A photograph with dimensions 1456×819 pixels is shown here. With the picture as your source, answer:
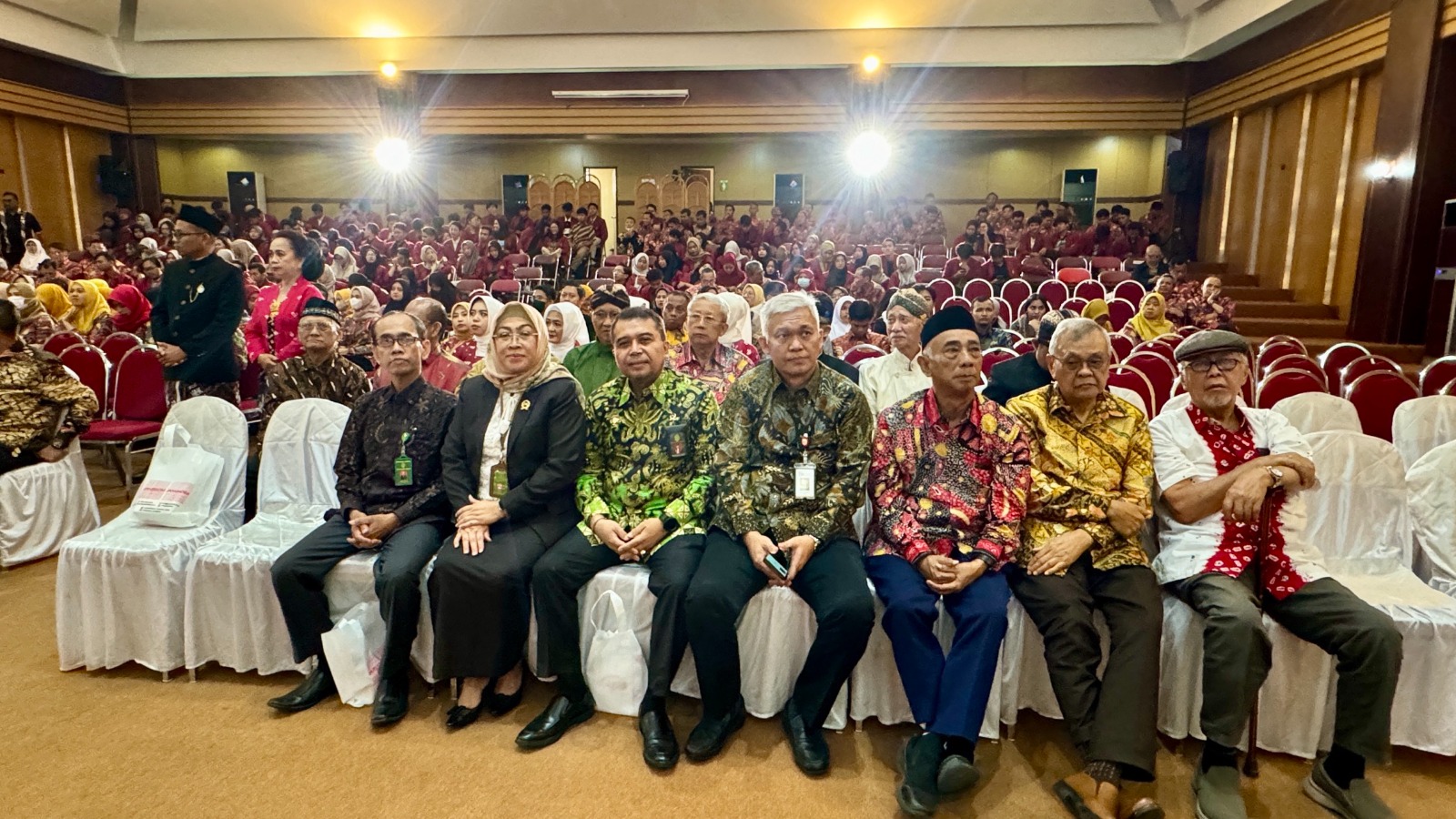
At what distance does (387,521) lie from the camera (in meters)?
2.63

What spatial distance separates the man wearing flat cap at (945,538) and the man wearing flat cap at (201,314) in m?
3.27

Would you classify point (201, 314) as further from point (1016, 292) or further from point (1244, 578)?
point (1016, 292)

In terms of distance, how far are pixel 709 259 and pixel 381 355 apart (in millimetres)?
9101

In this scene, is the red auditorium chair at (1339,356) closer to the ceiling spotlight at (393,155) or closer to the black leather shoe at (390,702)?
the black leather shoe at (390,702)

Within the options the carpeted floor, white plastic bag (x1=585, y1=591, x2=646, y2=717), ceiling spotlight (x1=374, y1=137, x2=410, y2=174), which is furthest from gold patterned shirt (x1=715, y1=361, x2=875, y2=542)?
ceiling spotlight (x1=374, y1=137, x2=410, y2=174)

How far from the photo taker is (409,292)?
8.02 m

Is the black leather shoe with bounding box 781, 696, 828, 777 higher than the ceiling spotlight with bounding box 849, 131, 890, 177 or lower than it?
lower

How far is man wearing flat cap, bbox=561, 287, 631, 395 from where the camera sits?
3.58 meters

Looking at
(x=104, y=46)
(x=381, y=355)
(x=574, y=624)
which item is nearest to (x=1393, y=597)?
(x=574, y=624)

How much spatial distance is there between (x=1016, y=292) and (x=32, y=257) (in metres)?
12.7

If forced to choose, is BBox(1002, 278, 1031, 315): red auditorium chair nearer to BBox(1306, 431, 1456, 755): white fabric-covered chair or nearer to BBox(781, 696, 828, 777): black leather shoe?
BBox(1306, 431, 1456, 755): white fabric-covered chair

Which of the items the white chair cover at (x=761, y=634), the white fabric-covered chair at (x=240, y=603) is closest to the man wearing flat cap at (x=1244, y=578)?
the white chair cover at (x=761, y=634)

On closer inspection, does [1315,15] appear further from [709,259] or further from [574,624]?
[574,624]

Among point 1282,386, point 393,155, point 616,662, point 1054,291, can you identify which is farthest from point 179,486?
point 393,155
